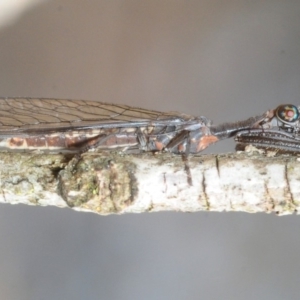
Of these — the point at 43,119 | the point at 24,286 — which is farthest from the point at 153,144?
the point at 24,286

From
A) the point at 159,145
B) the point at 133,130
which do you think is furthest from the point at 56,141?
the point at 159,145

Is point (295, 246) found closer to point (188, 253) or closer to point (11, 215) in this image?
point (188, 253)

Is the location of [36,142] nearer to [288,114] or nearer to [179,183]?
[179,183]

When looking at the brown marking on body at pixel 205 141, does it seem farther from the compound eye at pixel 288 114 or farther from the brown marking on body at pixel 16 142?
the brown marking on body at pixel 16 142

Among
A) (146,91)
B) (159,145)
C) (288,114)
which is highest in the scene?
(146,91)

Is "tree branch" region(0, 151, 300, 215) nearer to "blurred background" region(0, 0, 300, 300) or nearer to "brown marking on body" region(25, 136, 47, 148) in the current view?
"brown marking on body" region(25, 136, 47, 148)

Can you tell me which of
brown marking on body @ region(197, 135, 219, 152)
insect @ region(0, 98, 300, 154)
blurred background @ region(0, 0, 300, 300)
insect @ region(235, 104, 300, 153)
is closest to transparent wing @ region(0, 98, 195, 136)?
insect @ region(0, 98, 300, 154)
